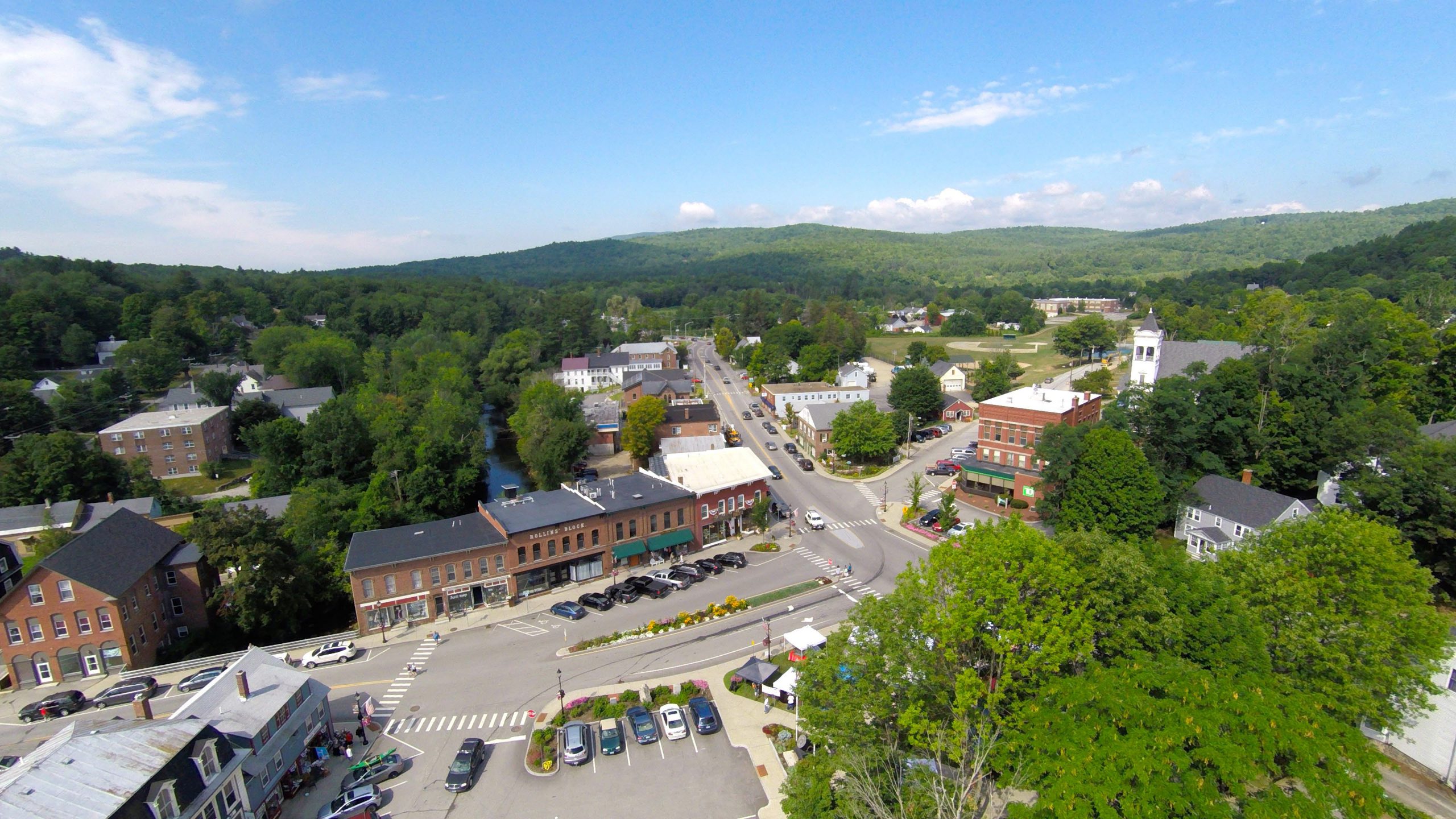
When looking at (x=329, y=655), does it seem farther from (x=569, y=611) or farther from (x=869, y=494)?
(x=869, y=494)

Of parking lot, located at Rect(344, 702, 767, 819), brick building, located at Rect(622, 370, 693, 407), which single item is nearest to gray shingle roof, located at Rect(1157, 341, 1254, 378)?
brick building, located at Rect(622, 370, 693, 407)

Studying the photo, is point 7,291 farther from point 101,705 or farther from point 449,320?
point 101,705

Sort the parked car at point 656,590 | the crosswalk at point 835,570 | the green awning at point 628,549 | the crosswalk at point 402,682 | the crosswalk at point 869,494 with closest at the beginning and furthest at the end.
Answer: the crosswalk at point 402,682 → the crosswalk at point 835,570 → the parked car at point 656,590 → the green awning at point 628,549 → the crosswalk at point 869,494

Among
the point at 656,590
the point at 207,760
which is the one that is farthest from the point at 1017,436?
the point at 207,760

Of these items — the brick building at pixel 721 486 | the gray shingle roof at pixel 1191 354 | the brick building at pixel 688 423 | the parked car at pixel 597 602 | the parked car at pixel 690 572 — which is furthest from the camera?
the brick building at pixel 688 423

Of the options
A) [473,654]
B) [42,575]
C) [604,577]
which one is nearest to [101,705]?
[42,575]

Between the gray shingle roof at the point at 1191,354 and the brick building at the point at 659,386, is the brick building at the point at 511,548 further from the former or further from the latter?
the gray shingle roof at the point at 1191,354

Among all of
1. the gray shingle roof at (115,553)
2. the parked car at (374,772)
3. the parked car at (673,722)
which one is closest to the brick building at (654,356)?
the gray shingle roof at (115,553)

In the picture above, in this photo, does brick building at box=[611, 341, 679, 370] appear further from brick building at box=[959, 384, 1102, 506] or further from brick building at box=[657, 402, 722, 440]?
brick building at box=[959, 384, 1102, 506]
